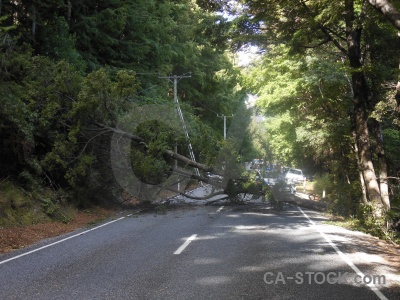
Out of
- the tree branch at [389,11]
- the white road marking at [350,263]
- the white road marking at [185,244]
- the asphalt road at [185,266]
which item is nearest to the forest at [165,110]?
the white road marking at [350,263]

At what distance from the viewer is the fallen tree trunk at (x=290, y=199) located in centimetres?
1858

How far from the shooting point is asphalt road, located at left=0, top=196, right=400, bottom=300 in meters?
6.13

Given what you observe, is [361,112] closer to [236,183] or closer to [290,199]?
[290,199]

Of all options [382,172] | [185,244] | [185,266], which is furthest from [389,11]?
[382,172]

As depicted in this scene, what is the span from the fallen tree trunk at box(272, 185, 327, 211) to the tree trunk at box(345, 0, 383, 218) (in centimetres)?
429

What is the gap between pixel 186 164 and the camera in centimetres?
1864

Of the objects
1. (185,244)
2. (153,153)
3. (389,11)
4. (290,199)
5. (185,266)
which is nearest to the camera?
(389,11)

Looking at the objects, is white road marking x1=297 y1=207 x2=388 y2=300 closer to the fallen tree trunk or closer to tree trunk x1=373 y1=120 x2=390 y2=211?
tree trunk x1=373 y1=120 x2=390 y2=211

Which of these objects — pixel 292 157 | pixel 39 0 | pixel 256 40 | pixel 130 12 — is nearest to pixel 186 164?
pixel 256 40

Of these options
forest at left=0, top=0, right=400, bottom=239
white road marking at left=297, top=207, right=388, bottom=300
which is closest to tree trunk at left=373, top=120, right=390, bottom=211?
forest at left=0, top=0, right=400, bottom=239

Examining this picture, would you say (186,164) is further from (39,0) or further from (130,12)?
(130,12)

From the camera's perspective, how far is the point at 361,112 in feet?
48.8

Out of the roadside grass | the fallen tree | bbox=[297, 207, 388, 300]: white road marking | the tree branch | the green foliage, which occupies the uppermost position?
the tree branch

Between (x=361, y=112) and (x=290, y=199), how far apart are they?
579 cm
